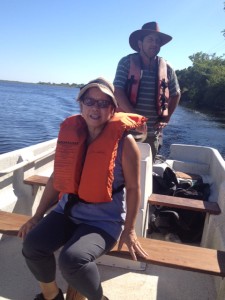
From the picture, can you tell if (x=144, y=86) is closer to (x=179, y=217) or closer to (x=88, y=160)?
(x=179, y=217)

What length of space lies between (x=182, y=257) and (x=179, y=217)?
4.53 feet

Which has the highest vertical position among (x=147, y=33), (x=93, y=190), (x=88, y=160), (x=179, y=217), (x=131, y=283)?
(x=147, y=33)

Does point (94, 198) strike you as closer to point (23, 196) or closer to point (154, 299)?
point (154, 299)

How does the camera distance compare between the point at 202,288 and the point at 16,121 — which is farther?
the point at 16,121

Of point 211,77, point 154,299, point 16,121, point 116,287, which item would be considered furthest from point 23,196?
point 211,77

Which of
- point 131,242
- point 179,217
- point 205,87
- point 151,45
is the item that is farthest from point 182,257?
point 205,87

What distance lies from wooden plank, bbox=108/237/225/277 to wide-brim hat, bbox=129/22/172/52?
1995 millimetres

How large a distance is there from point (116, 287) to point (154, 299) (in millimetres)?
285

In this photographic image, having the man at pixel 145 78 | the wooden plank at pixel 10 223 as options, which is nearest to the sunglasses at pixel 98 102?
the wooden plank at pixel 10 223

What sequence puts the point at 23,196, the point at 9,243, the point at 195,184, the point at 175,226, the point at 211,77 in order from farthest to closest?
the point at 211,77, the point at 195,184, the point at 175,226, the point at 23,196, the point at 9,243

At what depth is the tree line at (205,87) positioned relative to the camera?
35.7m

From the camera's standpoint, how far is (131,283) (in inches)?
91.8

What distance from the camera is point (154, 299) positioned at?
2176 millimetres

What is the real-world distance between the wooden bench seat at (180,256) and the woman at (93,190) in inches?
2.7
